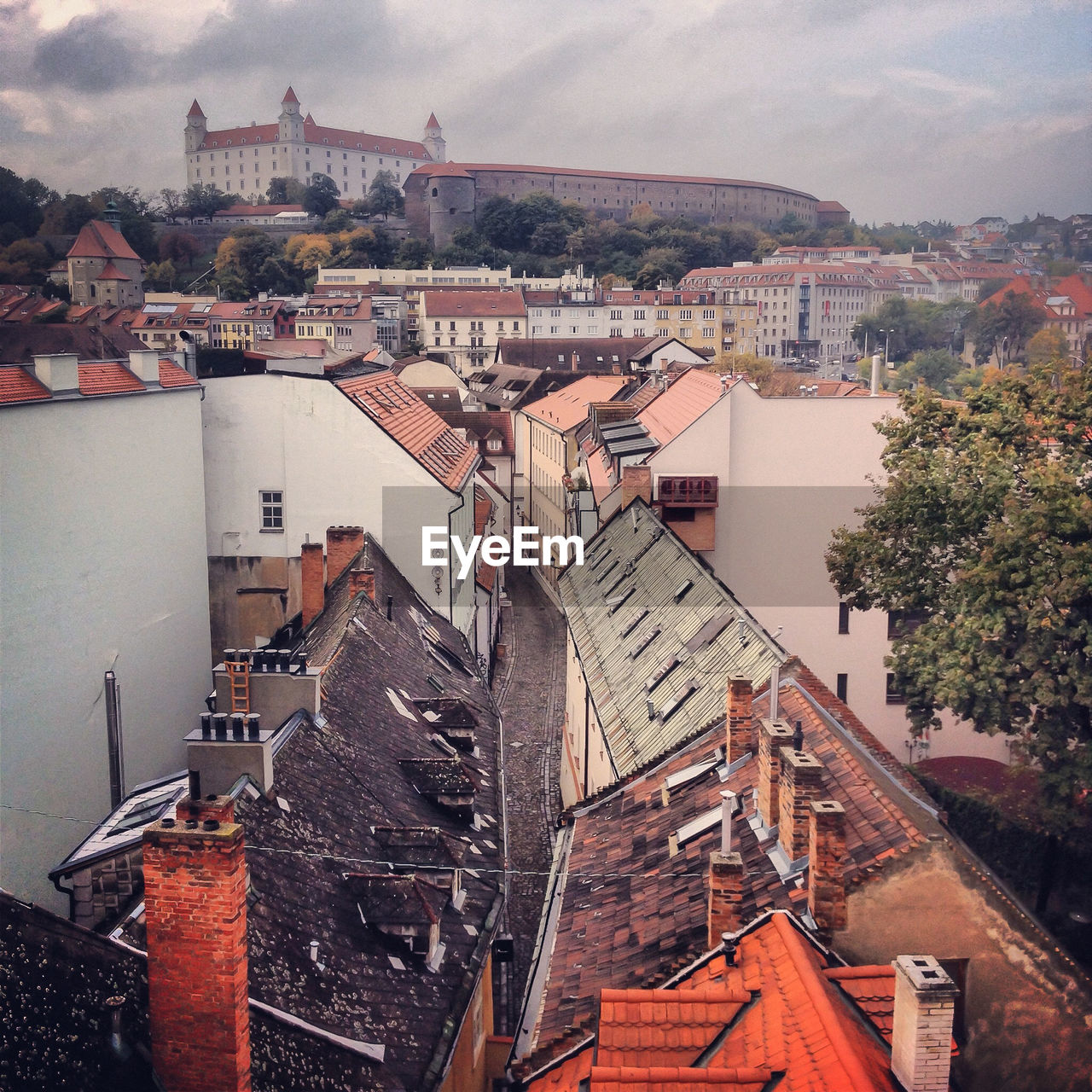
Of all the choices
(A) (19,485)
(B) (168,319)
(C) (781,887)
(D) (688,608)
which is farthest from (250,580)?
(B) (168,319)

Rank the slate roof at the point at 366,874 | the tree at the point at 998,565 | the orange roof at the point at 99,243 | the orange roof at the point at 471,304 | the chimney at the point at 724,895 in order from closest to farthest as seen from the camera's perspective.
Answer: the slate roof at the point at 366,874 < the chimney at the point at 724,895 < the tree at the point at 998,565 < the orange roof at the point at 99,243 < the orange roof at the point at 471,304

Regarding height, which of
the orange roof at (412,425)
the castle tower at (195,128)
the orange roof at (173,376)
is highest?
the castle tower at (195,128)

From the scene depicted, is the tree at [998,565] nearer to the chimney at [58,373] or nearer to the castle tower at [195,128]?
the chimney at [58,373]

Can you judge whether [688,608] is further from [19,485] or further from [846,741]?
[19,485]

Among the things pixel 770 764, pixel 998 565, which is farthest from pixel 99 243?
pixel 770 764

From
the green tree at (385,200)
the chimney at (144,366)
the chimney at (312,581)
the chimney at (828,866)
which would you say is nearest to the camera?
the chimney at (828,866)

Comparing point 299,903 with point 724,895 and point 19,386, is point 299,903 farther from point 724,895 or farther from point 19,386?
point 19,386

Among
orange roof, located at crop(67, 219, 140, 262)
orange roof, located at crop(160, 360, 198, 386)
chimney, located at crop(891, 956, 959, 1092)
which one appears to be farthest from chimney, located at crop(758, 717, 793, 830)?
orange roof, located at crop(67, 219, 140, 262)

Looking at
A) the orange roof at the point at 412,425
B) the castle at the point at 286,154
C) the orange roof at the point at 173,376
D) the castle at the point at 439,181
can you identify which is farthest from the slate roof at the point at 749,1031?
the castle at the point at 286,154
